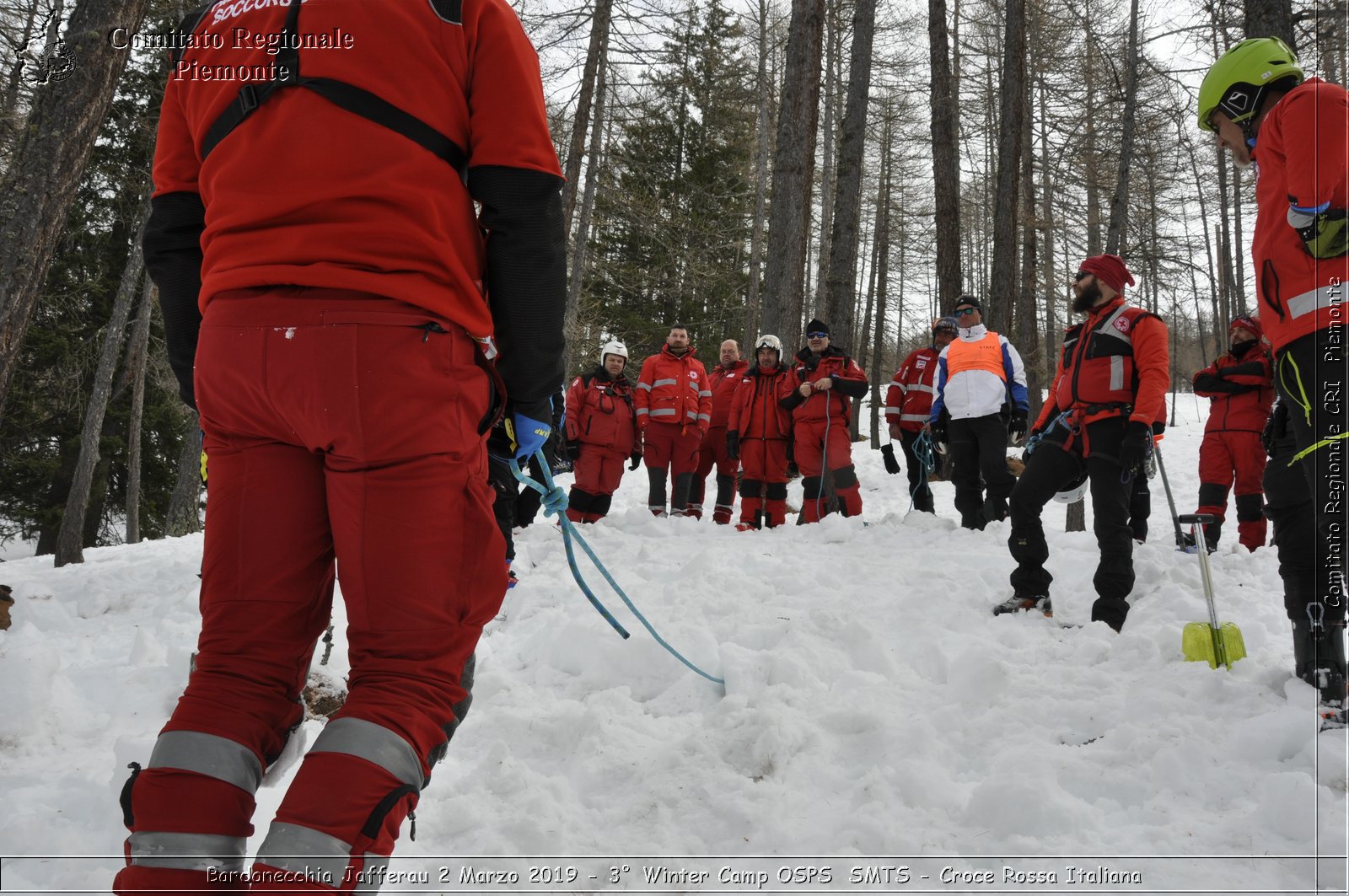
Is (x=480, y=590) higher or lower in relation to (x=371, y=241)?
lower

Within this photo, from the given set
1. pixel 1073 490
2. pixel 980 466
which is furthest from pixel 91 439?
pixel 1073 490

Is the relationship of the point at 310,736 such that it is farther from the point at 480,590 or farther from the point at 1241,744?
the point at 1241,744

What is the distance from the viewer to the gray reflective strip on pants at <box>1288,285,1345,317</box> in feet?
8.69

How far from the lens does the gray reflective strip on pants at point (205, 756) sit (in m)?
1.42

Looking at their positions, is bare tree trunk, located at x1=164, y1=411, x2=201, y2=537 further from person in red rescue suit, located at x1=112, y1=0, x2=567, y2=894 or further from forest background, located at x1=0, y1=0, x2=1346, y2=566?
person in red rescue suit, located at x1=112, y1=0, x2=567, y2=894

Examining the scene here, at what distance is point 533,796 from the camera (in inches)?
100

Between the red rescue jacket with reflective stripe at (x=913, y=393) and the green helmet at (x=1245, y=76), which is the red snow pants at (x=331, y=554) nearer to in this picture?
the green helmet at (x=1245, y=76)

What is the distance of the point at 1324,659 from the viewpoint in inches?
115

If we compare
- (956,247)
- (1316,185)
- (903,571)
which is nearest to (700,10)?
(956,247)

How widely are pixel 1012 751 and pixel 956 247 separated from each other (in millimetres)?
11319

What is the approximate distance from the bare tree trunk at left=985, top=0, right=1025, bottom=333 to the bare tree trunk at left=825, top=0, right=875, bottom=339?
6.97 feet

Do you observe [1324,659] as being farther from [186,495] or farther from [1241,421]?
[186,495]

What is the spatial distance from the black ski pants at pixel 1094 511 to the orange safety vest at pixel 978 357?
2.65 m

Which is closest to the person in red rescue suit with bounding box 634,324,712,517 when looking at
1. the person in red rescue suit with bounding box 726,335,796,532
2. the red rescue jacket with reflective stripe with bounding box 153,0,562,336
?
the person in red rescue suit with bounding box 726,335,796,532
